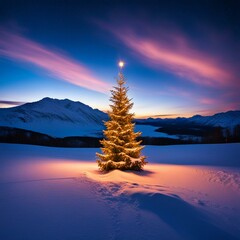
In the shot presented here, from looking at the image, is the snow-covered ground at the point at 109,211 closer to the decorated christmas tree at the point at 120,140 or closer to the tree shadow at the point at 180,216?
the tree shadow at the point at 180,216

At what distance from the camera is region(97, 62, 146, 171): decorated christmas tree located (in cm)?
1432

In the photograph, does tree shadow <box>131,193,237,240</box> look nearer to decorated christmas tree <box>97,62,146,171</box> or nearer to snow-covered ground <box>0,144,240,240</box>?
snow-covered ground <box>0,144,240,240</box>

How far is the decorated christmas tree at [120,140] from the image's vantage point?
1432cm

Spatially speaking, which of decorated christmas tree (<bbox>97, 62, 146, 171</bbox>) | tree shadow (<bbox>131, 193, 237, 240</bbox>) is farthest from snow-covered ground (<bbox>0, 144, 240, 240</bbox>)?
decorated christmas tree (<bbox>97, 62, 146, 171</bbox>)

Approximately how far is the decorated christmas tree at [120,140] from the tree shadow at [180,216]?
18.6 ft

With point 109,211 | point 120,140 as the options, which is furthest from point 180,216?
point 120,140

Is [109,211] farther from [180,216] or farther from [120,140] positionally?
[120,140]

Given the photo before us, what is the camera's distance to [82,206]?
301 inches

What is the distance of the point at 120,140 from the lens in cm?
1443

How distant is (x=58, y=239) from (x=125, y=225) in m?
1.77

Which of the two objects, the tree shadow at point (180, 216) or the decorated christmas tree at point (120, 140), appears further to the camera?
the decorated christmas tree at point (120, 140)

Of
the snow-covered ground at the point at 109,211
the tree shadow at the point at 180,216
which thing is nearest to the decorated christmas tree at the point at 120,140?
the snow-covered ground at the point at 109,211

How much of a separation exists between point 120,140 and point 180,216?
7.50 meters

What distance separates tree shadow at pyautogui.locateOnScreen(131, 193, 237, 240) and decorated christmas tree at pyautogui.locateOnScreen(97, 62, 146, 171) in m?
5.66
